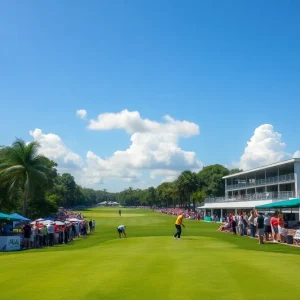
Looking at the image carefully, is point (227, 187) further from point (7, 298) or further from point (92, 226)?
point (7, 298)

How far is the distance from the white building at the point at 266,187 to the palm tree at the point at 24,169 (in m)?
33.1

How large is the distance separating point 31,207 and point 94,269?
52418 mm

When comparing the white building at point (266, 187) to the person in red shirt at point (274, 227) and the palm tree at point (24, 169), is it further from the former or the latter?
the palm tree at point (24, 169)

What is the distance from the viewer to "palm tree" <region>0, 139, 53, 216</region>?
47.8 m

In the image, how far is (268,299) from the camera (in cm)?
934

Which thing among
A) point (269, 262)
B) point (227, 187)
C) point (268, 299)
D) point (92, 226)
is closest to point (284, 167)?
point (227, 187)

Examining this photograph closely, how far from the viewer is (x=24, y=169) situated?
4847 centimetres

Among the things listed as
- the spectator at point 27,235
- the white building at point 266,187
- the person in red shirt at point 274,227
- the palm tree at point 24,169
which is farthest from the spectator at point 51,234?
the white building at point 266,187

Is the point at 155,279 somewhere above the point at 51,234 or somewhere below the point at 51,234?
above

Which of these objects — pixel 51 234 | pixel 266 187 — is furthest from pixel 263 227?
pixel 266 187

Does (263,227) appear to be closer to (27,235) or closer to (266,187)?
(27,235)

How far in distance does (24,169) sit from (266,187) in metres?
Result: 45.6

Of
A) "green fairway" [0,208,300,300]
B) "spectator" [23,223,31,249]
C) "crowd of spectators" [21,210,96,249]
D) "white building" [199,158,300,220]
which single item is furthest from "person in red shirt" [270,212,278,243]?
"white building" [199,158,300,220]

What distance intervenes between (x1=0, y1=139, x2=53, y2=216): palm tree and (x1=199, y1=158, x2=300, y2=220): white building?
108 feet
